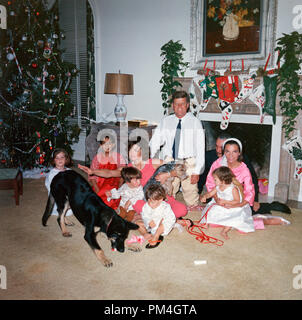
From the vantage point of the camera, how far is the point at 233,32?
171 inches

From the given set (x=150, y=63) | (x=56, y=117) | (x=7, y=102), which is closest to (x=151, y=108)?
(x=150, y=63)

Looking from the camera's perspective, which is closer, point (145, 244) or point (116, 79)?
point (145, 244)

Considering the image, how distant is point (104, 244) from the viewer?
2.86 metres

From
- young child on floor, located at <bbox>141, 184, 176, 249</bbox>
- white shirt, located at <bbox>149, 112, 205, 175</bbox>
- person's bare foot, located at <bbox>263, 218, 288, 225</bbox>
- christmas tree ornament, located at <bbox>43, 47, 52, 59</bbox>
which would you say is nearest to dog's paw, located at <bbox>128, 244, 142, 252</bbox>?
young child on floor, located at <bbox>141, 184, 176, 249</bbox>

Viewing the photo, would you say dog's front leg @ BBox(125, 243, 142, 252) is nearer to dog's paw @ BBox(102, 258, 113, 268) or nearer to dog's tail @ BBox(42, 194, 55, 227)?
dog's paw @ BBox(102, 258, 113, 268)

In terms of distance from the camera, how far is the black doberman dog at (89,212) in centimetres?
244

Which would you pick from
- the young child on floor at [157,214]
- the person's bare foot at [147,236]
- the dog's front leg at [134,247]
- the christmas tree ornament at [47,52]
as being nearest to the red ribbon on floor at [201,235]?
the young child on floor at [157,214]

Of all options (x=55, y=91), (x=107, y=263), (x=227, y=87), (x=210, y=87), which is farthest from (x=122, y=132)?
(x=107, y=263)

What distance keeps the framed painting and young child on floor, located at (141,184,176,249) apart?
8.29ft

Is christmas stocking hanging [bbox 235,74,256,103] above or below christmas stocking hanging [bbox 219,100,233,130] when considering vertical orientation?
above

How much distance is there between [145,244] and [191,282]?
732 millimetres

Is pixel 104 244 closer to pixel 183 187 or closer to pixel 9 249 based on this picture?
pixel 9 249

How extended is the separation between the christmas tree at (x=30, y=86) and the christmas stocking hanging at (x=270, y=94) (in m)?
3.32

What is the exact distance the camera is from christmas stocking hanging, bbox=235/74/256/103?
420 centimetres
